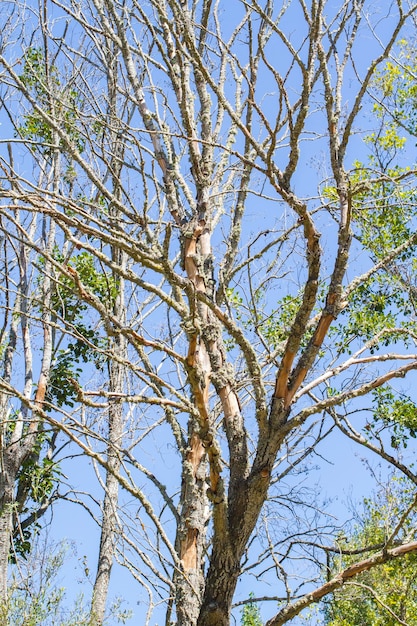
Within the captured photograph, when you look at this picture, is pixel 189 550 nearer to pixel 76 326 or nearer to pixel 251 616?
pixel 76 326

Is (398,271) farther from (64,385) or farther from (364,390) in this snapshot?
(364,390)

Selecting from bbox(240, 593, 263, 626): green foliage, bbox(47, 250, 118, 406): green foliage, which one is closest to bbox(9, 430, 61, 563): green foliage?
bbox(47, 250, 118, 406): green foliage

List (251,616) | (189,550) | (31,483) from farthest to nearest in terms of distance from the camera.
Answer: (251,616) → (31,483) → (189,550)

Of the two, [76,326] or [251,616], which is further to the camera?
[251,616]

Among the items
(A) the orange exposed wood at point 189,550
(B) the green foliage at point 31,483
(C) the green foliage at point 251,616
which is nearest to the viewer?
(A) the orange exposed wood at point 189,550

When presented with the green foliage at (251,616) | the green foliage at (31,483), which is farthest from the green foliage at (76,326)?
the green foliage at (251,616)

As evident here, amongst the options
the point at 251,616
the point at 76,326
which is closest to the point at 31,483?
the point at 76,326

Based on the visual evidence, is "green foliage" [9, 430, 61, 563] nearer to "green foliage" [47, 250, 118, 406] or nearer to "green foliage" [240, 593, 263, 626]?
"green foliage" [47, 250, 118, 406]

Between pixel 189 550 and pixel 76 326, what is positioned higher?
pixel 76 326

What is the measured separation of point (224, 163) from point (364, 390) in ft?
10.5

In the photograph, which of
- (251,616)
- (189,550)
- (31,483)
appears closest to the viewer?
(189,550)

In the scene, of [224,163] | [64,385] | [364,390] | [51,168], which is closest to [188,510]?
[364,390]

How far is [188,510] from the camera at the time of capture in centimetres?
503

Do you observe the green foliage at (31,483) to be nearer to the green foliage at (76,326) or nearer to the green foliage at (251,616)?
the green foliage at (76,326)
